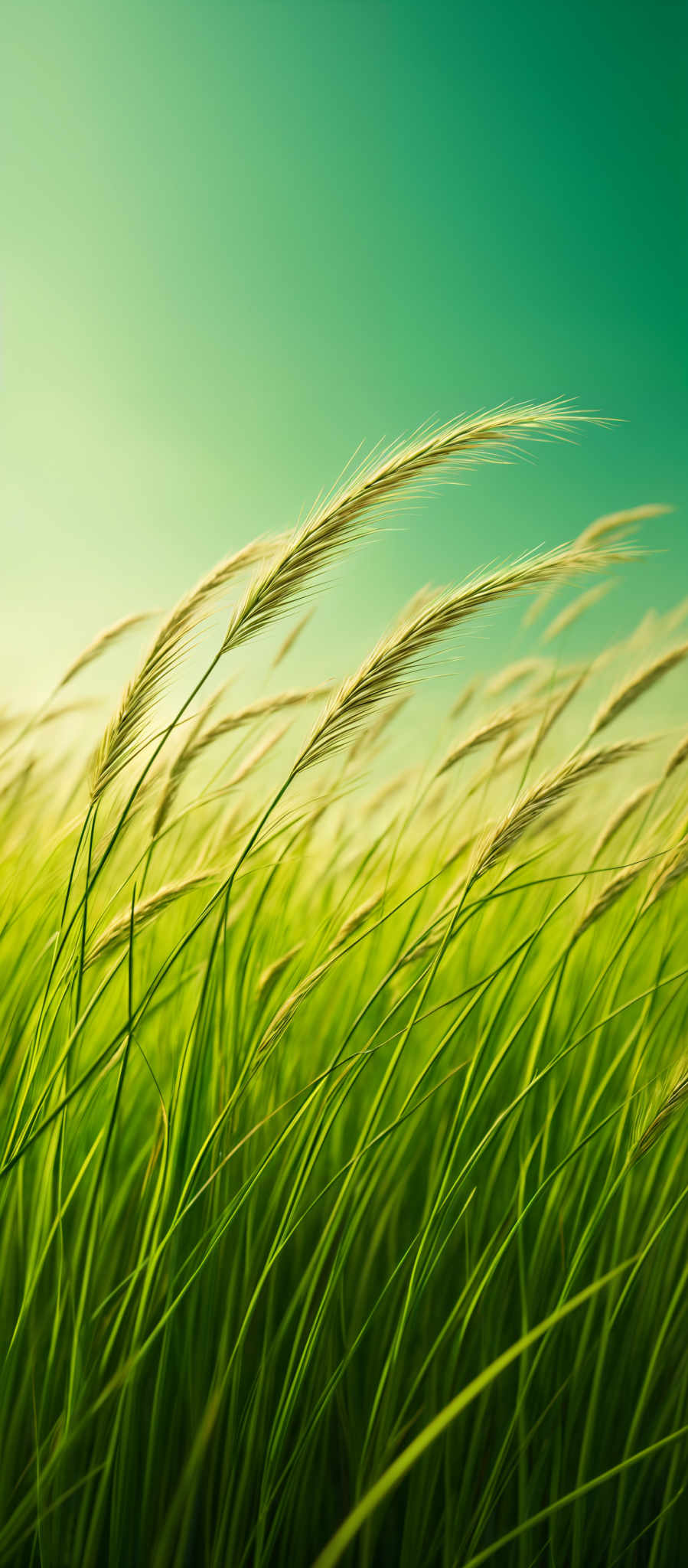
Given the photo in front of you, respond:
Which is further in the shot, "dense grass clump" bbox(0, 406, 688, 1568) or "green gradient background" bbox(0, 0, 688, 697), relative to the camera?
"green gradient background" bbox(0, 0, 688, 697)

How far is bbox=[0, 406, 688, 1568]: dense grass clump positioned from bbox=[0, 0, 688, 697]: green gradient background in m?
0.76

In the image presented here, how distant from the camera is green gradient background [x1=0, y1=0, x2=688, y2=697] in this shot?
1622 mm

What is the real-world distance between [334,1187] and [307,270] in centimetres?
180

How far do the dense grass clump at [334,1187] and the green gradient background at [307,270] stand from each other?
761mm

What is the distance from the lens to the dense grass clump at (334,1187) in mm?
636

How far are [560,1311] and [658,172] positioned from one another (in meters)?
2.21

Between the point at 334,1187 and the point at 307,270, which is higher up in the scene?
the point at 307,270

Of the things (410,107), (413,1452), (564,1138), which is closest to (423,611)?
(413,1452)

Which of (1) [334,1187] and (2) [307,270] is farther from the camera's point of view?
(2) [307,270]

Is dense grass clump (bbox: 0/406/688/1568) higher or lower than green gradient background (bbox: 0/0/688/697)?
lower

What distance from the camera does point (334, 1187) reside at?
0.86 m

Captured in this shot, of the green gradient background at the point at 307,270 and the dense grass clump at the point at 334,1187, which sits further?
the green gradient background at the point at 307,270

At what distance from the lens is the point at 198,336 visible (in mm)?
1676

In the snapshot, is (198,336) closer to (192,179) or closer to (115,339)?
(115,339)
